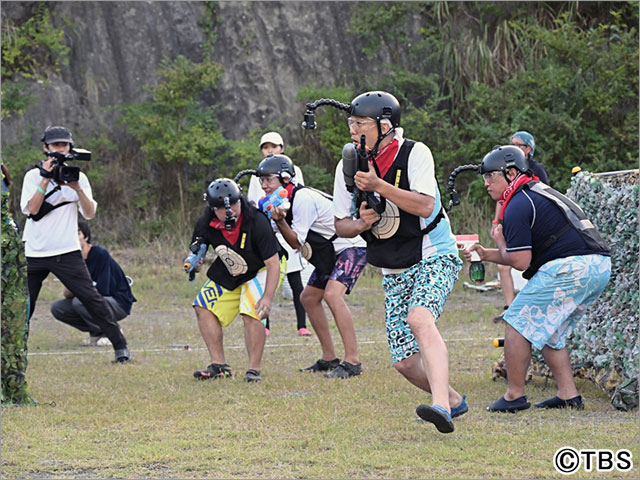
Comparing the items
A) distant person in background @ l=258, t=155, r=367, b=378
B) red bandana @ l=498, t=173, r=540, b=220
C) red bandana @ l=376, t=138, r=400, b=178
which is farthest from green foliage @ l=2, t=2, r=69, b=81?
red bandana @ l=376, t=138, r=400, b=178

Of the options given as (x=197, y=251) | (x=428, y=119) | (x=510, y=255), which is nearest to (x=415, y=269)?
(x=510, y=255)

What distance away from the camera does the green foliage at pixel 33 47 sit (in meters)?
20.3

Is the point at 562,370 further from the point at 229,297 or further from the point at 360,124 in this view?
the point at 229,297

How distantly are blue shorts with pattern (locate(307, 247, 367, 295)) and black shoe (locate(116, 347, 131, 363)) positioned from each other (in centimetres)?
216

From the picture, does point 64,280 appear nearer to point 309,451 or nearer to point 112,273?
point 112,273

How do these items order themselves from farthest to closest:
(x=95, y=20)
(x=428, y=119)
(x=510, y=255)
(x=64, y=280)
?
1. (x=95, y=20)
2. (x=428, y=119)
3. (x=64, y=280)
4. (x=510, y=255)

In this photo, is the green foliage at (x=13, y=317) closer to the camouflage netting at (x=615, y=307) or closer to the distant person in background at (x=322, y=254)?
the distant person in background at (x=322, y=254)

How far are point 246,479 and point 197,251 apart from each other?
3.71 m

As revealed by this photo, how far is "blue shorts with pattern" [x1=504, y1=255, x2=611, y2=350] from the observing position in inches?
254

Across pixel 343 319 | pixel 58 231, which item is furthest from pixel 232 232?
pixel 58 231

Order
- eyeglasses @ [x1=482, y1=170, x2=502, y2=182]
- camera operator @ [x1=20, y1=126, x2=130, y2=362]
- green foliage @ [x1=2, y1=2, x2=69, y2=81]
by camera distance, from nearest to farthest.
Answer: eyeglasses @ [x1=482, y1=170, x2=502, y2=182] < camera operator @ [x1=20, y1=126, x2=130, y2=362] < green foliage @ [x1=2, y1=2, x2=69, y2=81]

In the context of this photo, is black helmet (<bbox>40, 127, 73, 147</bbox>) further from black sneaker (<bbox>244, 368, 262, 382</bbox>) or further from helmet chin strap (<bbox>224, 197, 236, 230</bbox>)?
black sneaker (<bbox>244, 368, 262, 382</bbox>)

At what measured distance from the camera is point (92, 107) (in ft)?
68.5

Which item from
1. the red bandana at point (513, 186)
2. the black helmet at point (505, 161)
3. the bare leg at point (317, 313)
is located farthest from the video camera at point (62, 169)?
the red bandana at point (513, 186)
